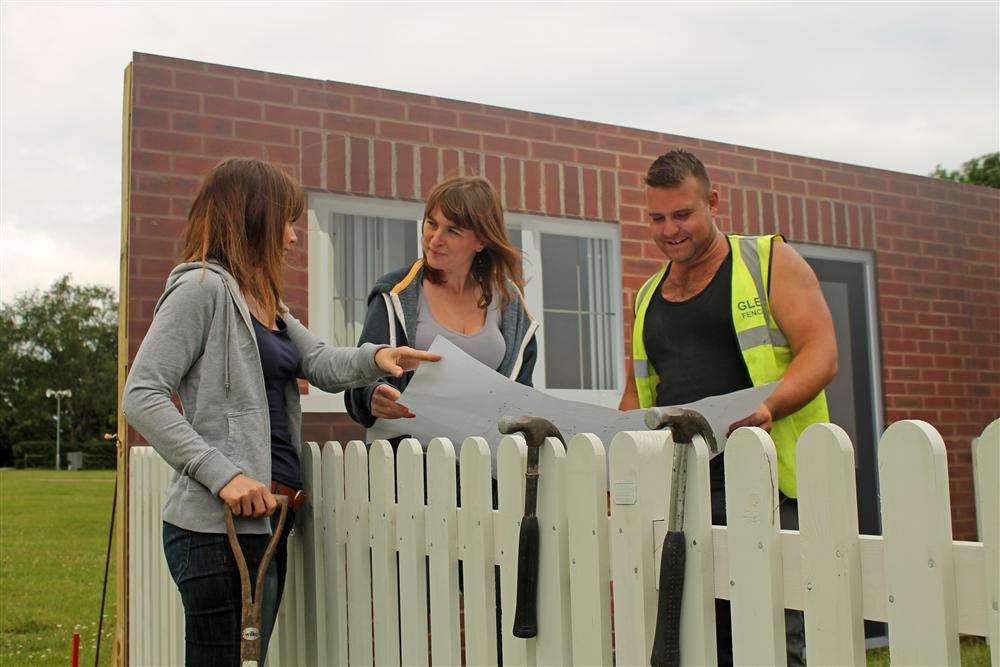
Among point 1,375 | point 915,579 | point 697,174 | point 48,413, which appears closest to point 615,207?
point 697,174

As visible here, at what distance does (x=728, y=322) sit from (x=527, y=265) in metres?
2.97

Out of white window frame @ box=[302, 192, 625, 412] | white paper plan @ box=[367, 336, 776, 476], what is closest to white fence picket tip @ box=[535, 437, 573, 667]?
white paper plan @ box=[367, 336, 776, 476]

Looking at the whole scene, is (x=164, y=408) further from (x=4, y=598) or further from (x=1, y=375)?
(x=1, y=375)

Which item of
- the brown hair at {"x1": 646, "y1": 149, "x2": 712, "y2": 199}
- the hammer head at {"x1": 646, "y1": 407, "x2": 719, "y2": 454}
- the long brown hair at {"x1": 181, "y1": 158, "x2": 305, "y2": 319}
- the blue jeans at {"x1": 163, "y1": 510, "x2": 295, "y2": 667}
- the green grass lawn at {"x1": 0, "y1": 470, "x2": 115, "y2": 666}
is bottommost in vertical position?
the green grass lawn at {"x1": 0, "y1": 470, "x2": 115, "y2": 666}

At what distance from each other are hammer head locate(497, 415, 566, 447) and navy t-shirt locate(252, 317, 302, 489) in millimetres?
763

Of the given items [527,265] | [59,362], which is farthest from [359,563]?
[59,362]

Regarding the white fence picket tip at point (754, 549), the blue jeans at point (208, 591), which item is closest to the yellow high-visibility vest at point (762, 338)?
the white fence picket tip at point (754, 549)

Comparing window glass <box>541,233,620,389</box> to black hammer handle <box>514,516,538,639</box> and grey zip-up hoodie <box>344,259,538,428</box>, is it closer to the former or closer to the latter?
grey zip-up hoodie <box>344,259,538,428</box>

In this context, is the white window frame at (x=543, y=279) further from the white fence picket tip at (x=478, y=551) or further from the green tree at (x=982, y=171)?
the green tree at (x=982, y=171)

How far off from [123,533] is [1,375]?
72.8 m

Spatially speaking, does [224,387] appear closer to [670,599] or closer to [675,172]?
[670,599]

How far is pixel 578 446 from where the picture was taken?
2055 millimetres

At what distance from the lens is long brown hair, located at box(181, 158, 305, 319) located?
102 inches

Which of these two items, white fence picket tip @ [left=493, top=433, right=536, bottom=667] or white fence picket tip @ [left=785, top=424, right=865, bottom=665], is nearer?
white fence picket tip @ [left=785, top=424, right=865, bottom=665]
